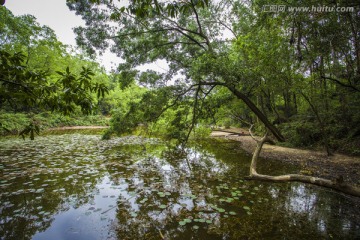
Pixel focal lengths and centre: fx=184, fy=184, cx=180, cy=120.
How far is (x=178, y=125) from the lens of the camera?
9031mm

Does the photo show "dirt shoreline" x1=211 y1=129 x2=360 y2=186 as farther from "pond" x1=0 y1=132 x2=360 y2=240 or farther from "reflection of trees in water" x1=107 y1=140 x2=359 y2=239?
"reflection of trees in water" x1=107 y1=140 x2=359 y2=239

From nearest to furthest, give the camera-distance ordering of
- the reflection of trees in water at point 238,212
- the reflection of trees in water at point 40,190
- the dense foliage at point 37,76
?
the dense foliage at point 37,76
the reflection of trees in water at point 238,212
the reflection of trees in water at point 40,190

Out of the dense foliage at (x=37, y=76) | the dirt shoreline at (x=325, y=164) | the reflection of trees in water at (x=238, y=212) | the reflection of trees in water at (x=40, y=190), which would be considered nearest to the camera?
the dense foliage at (x=37, y=76)

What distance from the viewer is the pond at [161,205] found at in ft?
11.5

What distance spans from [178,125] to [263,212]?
557 centimetres

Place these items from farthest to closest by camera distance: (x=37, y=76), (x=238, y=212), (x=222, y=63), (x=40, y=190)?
(x=222, y=63), (x=40, y=190), (x=238, y=212), (x=37, y=76)

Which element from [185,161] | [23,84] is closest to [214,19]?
[185,161]

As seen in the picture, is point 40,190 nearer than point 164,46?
Yes

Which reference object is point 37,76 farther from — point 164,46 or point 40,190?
point 164,46

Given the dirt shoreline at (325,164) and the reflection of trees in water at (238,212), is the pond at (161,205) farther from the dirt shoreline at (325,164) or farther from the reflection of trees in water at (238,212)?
the dirt shoreline at (325,164)

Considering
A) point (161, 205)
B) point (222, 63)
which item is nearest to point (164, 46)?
point (222, 63)

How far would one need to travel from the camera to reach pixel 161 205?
448 cm

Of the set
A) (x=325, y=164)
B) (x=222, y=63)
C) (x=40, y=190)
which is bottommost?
(x=40, y=190)

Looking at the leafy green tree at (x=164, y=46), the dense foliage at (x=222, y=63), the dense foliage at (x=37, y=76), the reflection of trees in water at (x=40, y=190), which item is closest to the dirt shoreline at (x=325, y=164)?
the dense foliage at (x=222, y=63)
